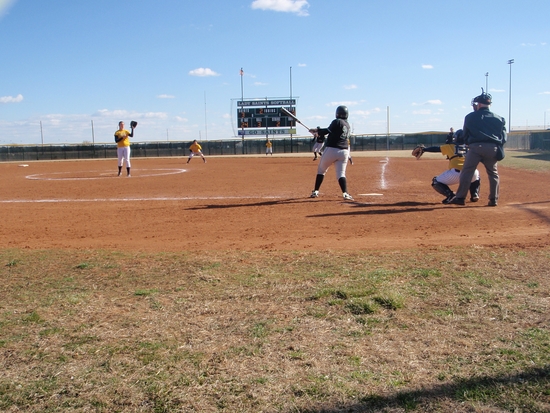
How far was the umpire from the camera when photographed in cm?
976

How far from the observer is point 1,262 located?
6.13 meters

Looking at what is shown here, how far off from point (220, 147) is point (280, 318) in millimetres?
62638

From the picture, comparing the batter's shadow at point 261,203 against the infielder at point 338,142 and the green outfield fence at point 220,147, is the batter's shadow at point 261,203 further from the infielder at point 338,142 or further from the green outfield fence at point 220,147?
the green outfield fence at point 220,147

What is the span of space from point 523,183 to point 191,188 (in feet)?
29.5

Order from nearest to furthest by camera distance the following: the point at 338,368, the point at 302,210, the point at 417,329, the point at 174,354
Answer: the point at 338,368 < the point at 174,354 < the point at 417,329 < the point at 302,210

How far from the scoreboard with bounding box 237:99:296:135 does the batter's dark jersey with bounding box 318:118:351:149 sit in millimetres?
49186

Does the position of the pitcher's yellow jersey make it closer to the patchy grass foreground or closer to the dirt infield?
the dirt infield

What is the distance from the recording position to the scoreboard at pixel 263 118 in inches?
2376

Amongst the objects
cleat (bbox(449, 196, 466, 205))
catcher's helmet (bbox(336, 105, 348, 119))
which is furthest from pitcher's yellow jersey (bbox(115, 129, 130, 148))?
cleat (bbox(449, 196, 466, 205))

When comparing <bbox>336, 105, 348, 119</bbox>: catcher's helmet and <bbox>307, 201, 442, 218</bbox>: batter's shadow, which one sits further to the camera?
<bbox>336, 105, 348, 119</bbox>: catcher's helmet

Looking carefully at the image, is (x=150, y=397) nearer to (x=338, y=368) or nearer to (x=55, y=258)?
(x=338, y=368)

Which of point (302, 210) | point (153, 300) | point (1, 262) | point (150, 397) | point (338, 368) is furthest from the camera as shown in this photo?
point (302, 210)

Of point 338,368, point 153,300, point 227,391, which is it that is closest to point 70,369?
point 227,391

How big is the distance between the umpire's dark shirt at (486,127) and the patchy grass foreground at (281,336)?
14.6ft
